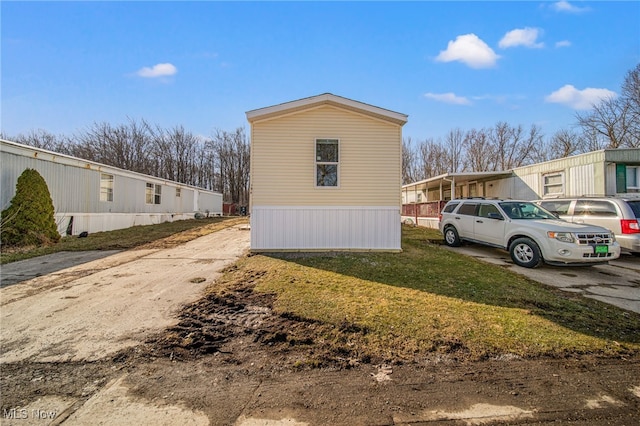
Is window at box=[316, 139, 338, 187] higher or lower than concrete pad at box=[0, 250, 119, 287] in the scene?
higher

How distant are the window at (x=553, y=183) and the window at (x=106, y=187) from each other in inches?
789

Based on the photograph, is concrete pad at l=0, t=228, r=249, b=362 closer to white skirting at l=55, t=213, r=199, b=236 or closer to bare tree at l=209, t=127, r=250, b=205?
white skirting at l=55, t=213, r=199, b=236

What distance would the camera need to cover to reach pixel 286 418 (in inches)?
78.3

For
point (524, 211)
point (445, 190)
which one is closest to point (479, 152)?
point (445, 190)

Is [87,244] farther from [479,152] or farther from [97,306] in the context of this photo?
[479,152]

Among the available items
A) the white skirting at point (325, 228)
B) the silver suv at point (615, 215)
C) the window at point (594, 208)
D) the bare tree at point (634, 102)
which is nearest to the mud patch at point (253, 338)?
the white skirting at point (325, 228)

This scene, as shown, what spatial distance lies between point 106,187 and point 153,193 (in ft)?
13.0

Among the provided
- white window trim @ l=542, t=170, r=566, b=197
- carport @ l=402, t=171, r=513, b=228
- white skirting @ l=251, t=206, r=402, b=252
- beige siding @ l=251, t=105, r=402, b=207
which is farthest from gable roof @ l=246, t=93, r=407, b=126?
white window trim @ l=542, t=170, r=566, b=197

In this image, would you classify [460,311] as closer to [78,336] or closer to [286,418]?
[286,418]

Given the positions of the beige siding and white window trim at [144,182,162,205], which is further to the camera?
white window trim at [144,182,162,205]

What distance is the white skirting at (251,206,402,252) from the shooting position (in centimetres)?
786

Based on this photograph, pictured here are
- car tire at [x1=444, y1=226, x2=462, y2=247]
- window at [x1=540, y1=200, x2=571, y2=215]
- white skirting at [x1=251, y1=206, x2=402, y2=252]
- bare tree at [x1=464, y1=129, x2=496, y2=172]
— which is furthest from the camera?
bare tree at [x1=464, y1=129, x2=496, y2=172]

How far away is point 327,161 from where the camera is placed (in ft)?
26.1
